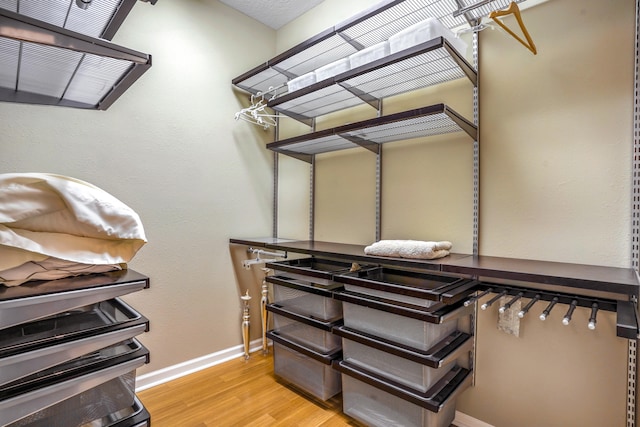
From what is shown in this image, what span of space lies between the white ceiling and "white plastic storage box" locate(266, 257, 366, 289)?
6.13ft

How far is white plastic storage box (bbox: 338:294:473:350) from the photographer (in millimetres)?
1375

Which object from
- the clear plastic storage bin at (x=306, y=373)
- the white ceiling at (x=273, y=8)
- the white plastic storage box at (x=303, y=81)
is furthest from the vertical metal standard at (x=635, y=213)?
the white ceiling at (x=273, y=8)

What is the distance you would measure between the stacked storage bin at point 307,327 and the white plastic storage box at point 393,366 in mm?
141

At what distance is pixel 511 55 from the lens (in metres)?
1.56

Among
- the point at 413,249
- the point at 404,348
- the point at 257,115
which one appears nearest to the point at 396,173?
the point at 413,249

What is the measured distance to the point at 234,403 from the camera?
1.88 m

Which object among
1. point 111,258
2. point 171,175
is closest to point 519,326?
point 111,258

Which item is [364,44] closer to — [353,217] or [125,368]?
[353,217]

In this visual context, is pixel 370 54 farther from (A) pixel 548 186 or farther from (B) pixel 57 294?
(B) pixel 57 294

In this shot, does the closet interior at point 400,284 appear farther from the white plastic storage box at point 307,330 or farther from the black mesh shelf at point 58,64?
the black mesh shelf at point 58,64

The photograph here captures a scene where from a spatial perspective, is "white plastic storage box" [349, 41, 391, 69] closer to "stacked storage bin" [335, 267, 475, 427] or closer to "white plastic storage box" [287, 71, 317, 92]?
"white plastic storage box" [287, 71, 317, 92]

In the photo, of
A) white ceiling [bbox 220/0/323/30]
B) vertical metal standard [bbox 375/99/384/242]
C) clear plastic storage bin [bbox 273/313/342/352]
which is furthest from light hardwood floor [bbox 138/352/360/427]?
white ceiling [bbox 220/0/323/30]

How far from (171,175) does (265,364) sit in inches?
57.6

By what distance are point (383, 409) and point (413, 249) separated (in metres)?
0.80
